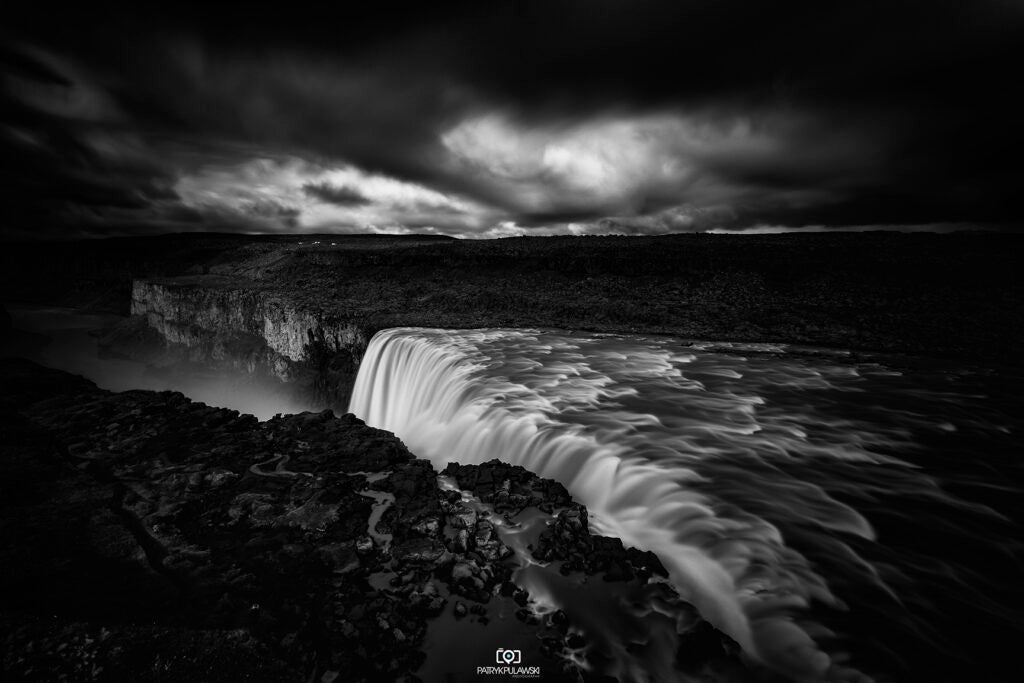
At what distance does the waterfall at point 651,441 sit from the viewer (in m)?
3.65

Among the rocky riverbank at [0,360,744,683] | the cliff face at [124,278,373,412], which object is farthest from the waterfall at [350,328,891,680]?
the cliff face at [124,278,373,412]

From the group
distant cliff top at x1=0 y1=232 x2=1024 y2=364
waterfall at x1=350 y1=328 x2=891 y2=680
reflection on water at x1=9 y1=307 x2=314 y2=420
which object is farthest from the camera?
reflection on water at x1=9 y1=307 x2=314 y2=420

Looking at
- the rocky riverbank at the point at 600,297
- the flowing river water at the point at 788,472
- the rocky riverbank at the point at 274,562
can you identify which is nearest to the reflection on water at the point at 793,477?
the flowing river water at the point at 788,472

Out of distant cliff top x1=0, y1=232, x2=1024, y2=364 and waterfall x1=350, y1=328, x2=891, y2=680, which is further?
distant cliff top x1=0, y1=232, x2=1024, y2=364

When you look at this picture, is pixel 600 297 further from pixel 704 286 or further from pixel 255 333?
pixel 255 333

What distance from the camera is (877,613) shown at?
11.1ft

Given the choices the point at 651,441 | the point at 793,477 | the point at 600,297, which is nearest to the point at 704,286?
the point at 600,297

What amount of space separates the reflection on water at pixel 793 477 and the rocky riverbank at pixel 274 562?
0.69 m

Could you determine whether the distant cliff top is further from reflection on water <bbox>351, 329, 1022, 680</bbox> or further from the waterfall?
reflection on water <bbox>351, 329, 1022, 680</bbox>

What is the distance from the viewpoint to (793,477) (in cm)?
555

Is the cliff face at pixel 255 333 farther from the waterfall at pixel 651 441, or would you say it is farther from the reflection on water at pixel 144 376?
the waterfall at pixel 651 441

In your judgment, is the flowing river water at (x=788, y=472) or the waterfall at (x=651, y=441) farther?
the waterfall at (x=651, y=441)

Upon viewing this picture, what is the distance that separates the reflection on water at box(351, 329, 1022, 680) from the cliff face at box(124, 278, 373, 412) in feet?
20.1

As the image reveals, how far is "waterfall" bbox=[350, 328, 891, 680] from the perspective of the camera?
3648 mm
